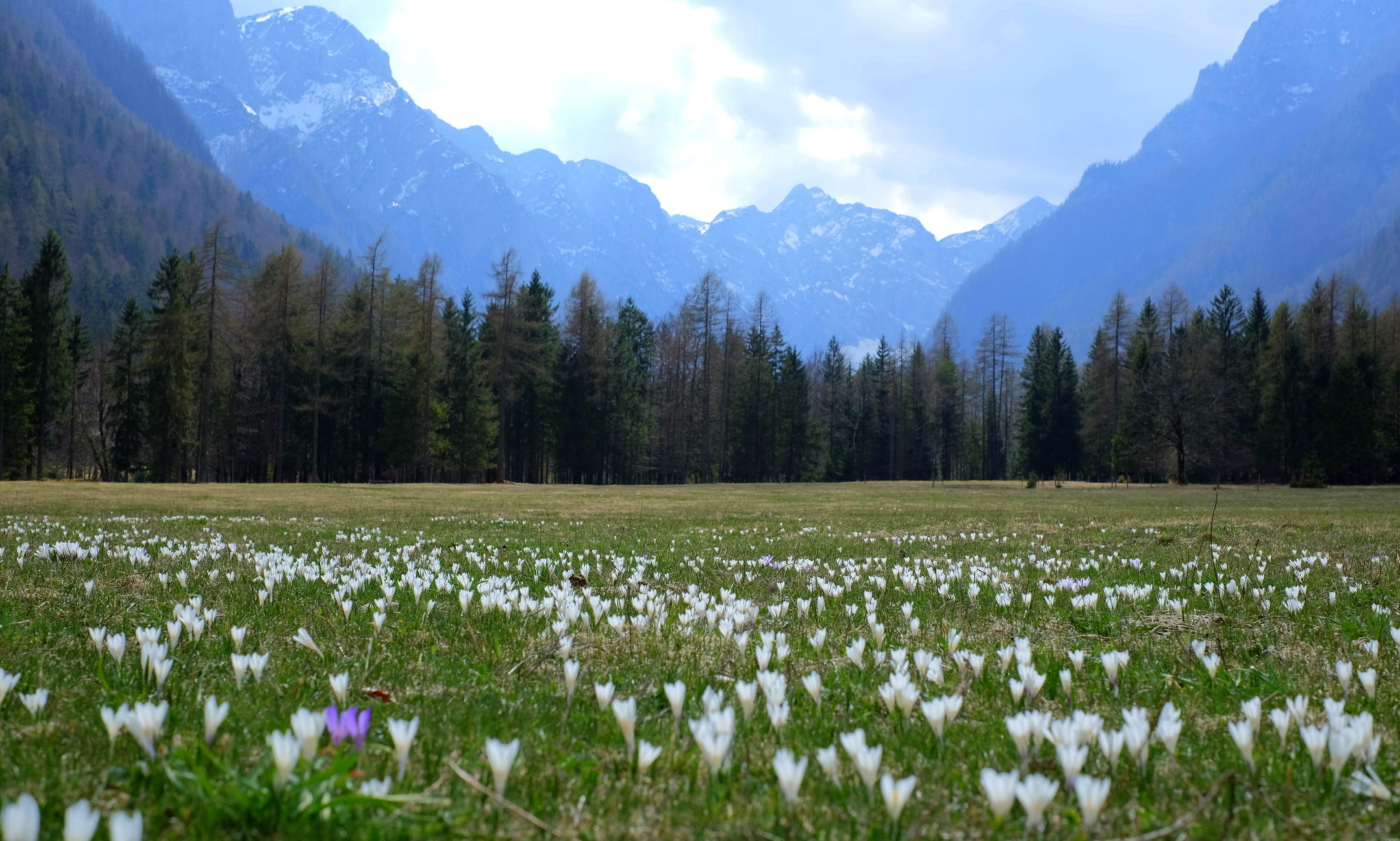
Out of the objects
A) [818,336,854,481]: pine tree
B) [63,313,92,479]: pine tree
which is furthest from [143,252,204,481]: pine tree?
[818,336,854,481]: pine tree

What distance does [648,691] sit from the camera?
311 centimetres

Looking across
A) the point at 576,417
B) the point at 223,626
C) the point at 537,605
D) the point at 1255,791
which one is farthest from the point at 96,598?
the point at 576,417

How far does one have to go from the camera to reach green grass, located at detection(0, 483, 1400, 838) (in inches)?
71.2

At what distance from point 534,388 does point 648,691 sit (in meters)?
66.9

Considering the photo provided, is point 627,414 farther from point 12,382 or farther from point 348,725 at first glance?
point 348,725

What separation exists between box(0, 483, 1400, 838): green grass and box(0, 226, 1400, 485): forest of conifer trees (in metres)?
49.5

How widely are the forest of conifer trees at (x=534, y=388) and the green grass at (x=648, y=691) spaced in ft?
162

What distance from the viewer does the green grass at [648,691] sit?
1.81m

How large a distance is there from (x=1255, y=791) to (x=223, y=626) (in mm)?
4619

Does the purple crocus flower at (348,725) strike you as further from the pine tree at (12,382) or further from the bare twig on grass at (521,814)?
the pine tree at (12,382)

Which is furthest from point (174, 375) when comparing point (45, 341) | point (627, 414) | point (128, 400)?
point (627, 414)

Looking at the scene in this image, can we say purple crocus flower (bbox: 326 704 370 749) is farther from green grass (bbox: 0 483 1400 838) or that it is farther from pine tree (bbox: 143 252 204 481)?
pine tree (bbox: 143 252 204 481)

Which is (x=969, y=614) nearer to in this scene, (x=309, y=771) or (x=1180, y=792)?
(x=1180, y=792)

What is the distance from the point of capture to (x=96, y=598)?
5094 millimetres
